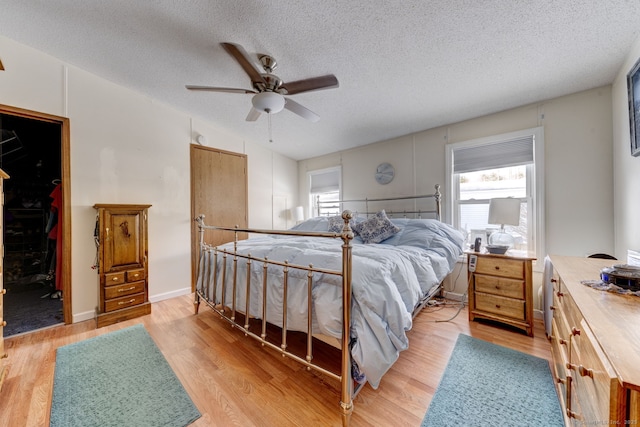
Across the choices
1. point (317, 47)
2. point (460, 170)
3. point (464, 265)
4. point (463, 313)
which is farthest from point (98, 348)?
point (460, 170)

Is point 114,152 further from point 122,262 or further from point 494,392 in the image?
point 494,392

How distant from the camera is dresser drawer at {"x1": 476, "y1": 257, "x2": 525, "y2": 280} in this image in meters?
2.29

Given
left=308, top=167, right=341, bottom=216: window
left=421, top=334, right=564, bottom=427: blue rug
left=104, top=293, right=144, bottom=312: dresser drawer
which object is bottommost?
left=421, top=334, right=564, bottom=427: blue rug

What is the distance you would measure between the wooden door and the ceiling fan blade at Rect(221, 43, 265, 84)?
7.39 feet

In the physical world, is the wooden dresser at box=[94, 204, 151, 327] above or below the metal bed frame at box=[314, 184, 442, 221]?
below

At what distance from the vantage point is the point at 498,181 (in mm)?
2916

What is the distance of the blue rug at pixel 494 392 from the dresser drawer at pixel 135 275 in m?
3.14

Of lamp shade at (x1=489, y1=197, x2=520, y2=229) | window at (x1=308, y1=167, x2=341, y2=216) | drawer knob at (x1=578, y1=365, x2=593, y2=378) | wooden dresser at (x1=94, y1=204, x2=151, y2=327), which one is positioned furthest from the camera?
window at (x1=308, y1=167, x2=341, y2=216)

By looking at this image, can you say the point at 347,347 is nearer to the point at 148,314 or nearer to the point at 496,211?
the point at 496,211

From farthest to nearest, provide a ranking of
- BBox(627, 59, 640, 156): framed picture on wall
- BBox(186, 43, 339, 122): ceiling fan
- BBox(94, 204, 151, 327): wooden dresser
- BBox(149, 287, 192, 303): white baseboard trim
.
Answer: BBox(149, 287, 192, 303): white baseboard trim < BBox(94, 204, 151, 327): wooden dresser < BBox(186, 43, 339, 122): ceiling fan < BBox(627, 59, 640, 156): framed picture on wall

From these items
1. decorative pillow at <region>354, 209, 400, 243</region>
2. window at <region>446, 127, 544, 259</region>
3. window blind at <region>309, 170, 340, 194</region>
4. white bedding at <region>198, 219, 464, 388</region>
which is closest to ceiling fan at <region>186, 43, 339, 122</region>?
white bedding at <region>198, 219, 464, 388</region>

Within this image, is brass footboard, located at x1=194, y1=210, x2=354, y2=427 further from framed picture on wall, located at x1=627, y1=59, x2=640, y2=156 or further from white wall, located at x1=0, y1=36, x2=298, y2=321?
framed picture on wall, located at x1=627, y1=59, x2=640, y2=156

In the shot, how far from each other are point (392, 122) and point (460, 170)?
108 cm

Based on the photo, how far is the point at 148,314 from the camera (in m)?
2.87
